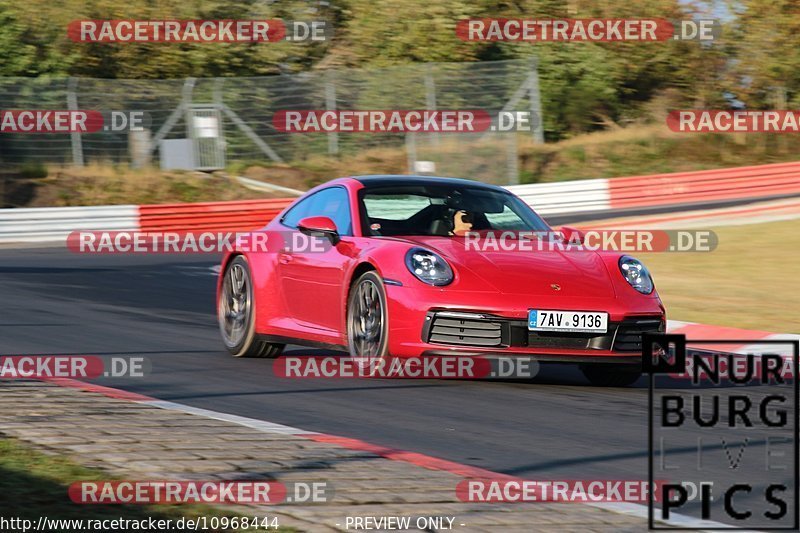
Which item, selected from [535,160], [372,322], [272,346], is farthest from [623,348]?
[535,160]

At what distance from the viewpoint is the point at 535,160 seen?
3578cm

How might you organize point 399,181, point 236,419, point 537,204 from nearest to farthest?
1. point 236,419
2. point 399,181
3. point 537,204

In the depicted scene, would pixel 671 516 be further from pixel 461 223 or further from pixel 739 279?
pixel 739 279

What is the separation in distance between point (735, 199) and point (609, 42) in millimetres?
13485

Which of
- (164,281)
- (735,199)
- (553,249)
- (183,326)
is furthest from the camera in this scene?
(735,199)

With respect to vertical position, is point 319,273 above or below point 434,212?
below

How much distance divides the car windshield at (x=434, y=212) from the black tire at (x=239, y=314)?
49.9 inches

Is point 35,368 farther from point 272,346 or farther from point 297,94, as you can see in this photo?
point 297,94

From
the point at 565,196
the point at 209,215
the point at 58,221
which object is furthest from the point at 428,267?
the point at 565,196

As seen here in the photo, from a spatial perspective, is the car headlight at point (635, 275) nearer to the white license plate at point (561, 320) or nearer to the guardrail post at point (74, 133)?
the white license plate at point (561, 320)

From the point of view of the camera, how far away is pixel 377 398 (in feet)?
25.6

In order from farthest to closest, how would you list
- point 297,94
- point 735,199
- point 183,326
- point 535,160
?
point 535,160 → point 735,199 → point 297,94 → point 183,326

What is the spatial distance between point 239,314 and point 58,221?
15.1 m

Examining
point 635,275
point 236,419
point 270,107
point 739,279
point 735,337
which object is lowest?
point 739,279
